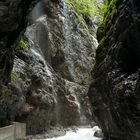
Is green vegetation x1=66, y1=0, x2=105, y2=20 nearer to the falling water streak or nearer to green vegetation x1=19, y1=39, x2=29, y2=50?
the falling water streak

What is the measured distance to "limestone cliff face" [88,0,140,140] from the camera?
1020 centimetres

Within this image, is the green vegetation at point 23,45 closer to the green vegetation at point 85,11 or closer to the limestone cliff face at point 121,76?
the limestone cliff face at point 121,76

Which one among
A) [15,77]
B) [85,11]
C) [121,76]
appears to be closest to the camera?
[121,76]

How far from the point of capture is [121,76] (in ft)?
37.1

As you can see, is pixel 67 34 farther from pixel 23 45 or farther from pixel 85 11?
pixel 23 45

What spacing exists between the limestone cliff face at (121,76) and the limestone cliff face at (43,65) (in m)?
3.69

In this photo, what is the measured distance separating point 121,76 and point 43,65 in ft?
33.0

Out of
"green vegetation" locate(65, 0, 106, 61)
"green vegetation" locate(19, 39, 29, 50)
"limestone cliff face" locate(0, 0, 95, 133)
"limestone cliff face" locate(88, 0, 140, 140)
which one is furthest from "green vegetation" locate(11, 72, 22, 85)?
"green vegetation" locate(65, 0, 106, 61)

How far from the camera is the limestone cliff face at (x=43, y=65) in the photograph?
1288 centimetres

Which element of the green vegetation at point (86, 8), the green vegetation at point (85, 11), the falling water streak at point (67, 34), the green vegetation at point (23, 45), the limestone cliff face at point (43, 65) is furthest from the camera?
the green vegetation at point (86, 8)

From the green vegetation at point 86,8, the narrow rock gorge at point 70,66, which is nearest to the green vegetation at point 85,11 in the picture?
the green vegetation at point 86,8

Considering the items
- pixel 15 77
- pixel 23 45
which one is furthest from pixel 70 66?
pixel 15 77

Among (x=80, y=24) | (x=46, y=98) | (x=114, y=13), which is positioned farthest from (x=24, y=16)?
(x=80, y=24)

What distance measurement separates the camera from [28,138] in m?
15.9
